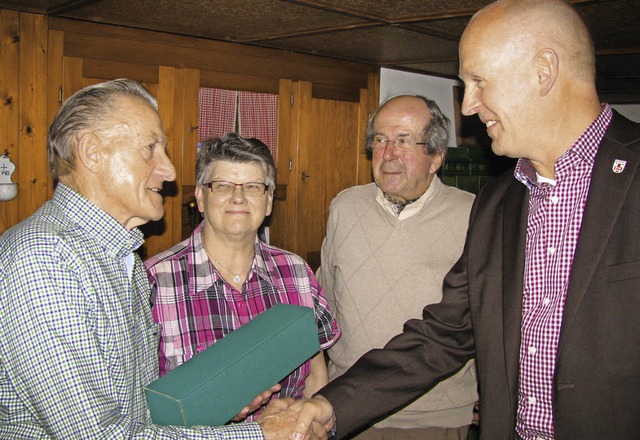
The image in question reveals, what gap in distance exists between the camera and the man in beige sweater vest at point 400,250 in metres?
2.34

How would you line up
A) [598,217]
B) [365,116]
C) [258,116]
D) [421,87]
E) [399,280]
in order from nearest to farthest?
[598,217] < [399,280] < [258,116] < [365,116] < [421,87]

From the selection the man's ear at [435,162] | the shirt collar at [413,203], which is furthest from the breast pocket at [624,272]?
the man's ear at [435,162]

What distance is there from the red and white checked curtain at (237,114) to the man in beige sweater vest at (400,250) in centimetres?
102

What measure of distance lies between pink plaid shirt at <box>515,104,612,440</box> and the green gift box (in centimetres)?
68

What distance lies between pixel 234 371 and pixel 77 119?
32.0 inches

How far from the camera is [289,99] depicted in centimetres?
377

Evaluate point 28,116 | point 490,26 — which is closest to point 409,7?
point 490,26

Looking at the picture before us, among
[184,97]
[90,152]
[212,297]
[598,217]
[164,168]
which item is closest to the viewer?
[598,217]

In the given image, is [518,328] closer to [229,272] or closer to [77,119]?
[229,272]

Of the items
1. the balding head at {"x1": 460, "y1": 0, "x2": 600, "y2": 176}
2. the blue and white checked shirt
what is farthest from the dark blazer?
the blue and white checked shirt

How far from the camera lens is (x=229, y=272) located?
222 cm

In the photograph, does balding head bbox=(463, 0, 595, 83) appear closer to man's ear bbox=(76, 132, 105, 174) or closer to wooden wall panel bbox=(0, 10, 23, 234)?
man's ear bbox=(76, 132, 105, 174)

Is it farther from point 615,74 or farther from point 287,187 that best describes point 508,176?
point 615,74

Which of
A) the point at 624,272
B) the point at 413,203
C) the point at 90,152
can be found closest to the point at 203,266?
the point at 90,152
